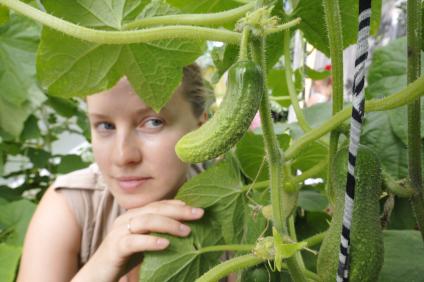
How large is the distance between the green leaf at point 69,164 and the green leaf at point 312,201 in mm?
1481

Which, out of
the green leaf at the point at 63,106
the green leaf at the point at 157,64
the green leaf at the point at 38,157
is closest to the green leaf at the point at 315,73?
the green leaf at the point at 157,64

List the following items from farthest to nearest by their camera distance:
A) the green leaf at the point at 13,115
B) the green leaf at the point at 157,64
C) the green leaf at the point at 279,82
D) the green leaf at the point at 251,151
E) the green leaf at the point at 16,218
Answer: the green leaf at the point at 13,115 → the green leaf at the point at 16,218 → the green leaf at the point at 279,82 → the green leaf at the point at 251,151 → the green leaf at the point at 157,64

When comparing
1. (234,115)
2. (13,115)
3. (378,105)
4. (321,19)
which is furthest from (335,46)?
(13,115)

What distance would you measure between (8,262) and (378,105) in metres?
1.00

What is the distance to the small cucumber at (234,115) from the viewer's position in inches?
18.8

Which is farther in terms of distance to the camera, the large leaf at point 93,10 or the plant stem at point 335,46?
the large leaf at point 93,10

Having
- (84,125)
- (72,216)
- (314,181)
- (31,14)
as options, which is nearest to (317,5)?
(31,14)

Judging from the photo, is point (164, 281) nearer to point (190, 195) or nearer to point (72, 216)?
point (190, 195)

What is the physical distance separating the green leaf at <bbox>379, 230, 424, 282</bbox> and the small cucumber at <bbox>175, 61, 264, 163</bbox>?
1.33ft

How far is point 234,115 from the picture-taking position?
0.48 m

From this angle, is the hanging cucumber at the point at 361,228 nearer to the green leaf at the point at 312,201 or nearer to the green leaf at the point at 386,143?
the green leaf at the point at 386,143

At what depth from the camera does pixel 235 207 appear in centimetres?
92

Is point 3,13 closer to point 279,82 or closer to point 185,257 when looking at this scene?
point 185,257

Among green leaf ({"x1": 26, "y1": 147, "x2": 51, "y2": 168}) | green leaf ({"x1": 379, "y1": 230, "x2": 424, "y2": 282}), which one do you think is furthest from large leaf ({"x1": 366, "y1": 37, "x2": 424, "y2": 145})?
green leaf ({"x1": 26, "y1": 147, "x2": 51, "y2": 168})
